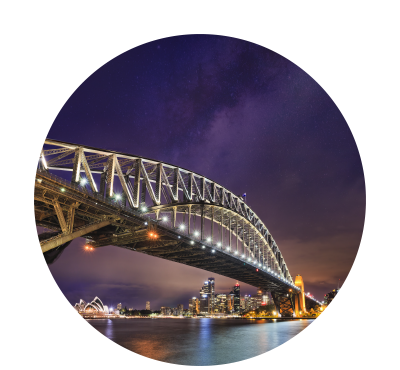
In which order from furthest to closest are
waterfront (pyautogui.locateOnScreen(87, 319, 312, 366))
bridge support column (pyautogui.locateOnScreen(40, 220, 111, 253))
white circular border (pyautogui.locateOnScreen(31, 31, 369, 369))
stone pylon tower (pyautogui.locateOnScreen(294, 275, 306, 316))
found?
stone pylon tower (pyautogui.locateOnScreen(294, 275, 306, 316)), bridge support column (pyautogui.locateOnScreen(40, 220, 111, 253)), waterfront (pyautogui.locateOnScreen(87, 319, 312, 366)), white circular border (pyautogui.locateOnScreen(31, 31, 369, 369))

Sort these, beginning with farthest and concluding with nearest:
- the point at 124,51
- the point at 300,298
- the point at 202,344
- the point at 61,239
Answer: the point at 300,298 → the point at 202,344 → the point at 61,239 → the point at 124,51

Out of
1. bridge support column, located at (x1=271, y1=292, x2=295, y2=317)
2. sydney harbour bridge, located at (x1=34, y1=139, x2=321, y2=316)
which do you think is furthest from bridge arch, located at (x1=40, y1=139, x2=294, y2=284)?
bridge support column, located at (x1=271, y1=292, x2=295, y2=317)

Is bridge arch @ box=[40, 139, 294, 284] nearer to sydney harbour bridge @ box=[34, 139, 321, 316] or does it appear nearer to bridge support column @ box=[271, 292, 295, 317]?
sydney harbour bridge @ box=[34, 139, 321, 316]

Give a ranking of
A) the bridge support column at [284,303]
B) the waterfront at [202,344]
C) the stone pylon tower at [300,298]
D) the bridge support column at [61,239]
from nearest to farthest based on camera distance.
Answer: the waterfront at [202,344], the bridge support column at [61,239], the stone pylon tower at [300,298], the bridge support column at [284,303]

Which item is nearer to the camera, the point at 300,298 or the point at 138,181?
the point at 138,181

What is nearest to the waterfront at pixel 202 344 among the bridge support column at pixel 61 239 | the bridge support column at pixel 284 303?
the bridge support column at pixel 61 239

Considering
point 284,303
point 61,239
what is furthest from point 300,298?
point 61,239

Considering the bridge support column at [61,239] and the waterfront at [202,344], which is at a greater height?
the bridge support column at [61,239]

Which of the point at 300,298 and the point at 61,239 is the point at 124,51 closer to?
the point at 61,239

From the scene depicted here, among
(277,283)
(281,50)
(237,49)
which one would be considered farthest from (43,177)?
(277,283)

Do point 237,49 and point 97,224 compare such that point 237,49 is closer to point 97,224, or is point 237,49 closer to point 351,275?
point 351,275

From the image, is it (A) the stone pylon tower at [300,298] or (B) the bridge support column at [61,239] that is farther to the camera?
(A) the stone pylon tower at [300,298]

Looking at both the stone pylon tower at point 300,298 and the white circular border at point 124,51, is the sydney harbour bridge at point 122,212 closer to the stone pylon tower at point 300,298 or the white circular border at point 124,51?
the white circular border at point 124,51
